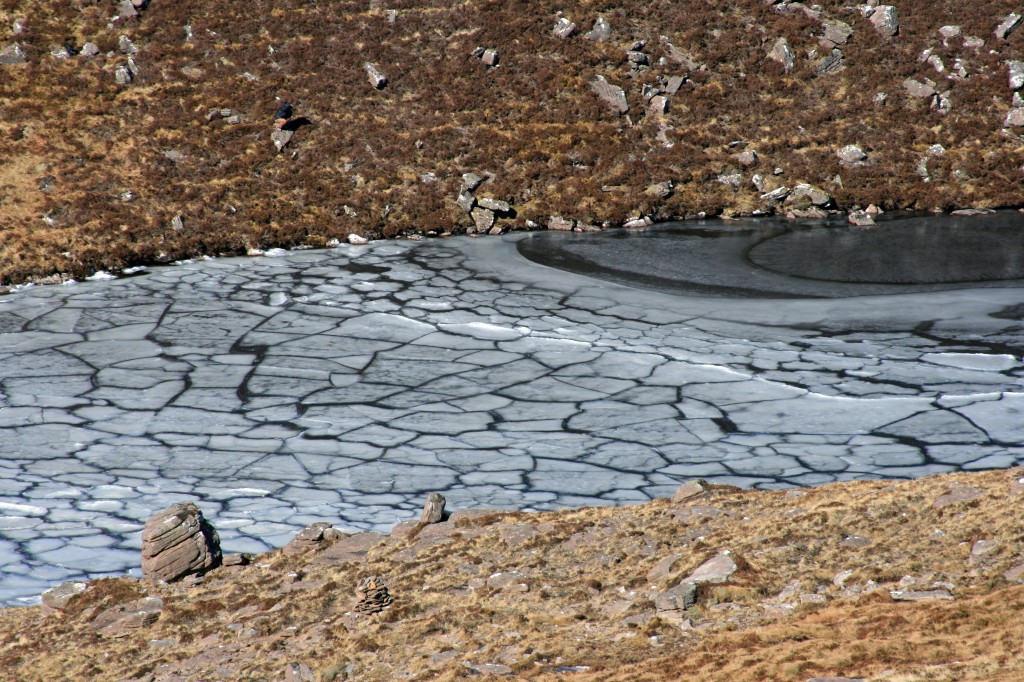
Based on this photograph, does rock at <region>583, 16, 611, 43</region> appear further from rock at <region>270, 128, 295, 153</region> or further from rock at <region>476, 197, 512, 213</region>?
rock at <region>270, 128, 295, 153</region>

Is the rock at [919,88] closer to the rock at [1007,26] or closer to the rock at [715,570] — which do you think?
the rock at [1007,26]

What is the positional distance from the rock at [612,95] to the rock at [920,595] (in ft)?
51.3

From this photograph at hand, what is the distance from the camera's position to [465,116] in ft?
59.7

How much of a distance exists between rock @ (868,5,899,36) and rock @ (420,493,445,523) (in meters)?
19.1

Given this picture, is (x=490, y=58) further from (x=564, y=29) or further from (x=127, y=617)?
(x=127, y=617)

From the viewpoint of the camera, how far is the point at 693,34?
67.9 ft

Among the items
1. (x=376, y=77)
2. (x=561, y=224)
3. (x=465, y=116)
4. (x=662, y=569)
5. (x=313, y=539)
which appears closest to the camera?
(x=662, y=569)

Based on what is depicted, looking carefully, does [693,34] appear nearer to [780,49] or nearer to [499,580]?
[780,49]

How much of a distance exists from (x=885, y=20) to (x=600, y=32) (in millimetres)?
6255

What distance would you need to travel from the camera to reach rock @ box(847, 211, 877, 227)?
610 inches

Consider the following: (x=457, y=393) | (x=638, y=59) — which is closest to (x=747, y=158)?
(x=638, y=59)

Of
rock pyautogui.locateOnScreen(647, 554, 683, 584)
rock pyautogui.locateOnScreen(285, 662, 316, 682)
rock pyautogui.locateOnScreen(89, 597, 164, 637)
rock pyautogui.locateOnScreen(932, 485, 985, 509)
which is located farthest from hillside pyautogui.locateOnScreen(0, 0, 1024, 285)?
rock pyautogui.locateOnScreen(932, 485, 985, 509)

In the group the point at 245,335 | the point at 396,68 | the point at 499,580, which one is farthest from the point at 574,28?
the point at 499,580

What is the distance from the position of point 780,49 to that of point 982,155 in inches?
184
